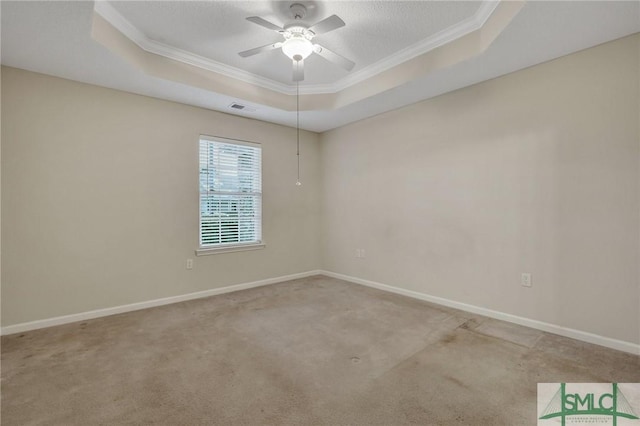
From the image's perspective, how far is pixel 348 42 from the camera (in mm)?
2916

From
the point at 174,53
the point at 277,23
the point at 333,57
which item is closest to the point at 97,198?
the point at 174,53

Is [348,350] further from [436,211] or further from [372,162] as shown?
[372,162]

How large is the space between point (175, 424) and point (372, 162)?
3.71 meters

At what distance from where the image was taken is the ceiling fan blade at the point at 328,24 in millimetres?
2133

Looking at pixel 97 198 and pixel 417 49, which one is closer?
pixel 417 49

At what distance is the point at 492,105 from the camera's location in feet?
10.3

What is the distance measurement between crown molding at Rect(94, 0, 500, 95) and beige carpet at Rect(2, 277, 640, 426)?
8.96 feet

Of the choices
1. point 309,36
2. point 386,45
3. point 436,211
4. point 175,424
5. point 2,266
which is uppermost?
point 386,45

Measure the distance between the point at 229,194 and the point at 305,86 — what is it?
1.81m

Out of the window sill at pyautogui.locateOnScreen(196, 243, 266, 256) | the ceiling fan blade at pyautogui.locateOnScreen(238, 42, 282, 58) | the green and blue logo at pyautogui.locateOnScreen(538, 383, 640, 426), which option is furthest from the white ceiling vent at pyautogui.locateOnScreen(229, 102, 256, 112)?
the green and blue logo at pyautogui.locateOnScreen(538, 383, 640, 426)

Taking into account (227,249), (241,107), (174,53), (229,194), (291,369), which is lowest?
(291,369)

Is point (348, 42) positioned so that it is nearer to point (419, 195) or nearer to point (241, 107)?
point (241, 107)

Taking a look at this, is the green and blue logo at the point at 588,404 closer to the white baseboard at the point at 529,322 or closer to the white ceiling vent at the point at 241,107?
the white baseboard at the point at 529,322

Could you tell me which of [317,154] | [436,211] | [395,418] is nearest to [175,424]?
[395,418]
